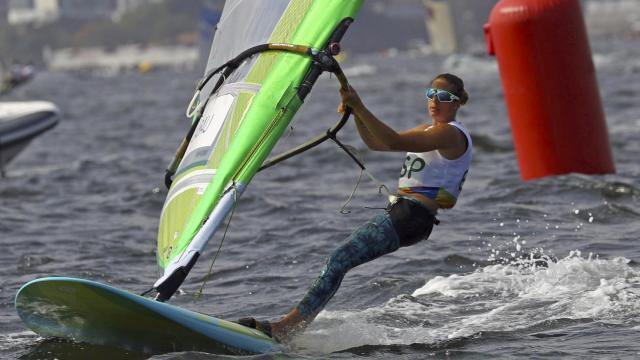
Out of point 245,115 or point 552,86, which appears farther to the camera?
point 552,86

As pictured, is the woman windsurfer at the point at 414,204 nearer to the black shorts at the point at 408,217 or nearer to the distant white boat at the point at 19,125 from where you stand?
the black shorts at the point at 408,217

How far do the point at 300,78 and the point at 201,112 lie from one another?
1193mm

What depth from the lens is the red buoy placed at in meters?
13.0

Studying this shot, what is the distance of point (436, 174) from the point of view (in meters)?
7.30

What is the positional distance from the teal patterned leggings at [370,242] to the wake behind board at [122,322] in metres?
0.40

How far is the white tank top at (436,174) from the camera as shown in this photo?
23.9 ft

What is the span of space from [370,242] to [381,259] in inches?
124

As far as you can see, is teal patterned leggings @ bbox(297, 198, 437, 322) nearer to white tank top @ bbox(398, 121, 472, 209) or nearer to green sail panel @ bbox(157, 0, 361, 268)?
white tank top @ bbox(398, 121, 472, 209)

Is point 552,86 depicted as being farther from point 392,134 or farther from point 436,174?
point 392,134

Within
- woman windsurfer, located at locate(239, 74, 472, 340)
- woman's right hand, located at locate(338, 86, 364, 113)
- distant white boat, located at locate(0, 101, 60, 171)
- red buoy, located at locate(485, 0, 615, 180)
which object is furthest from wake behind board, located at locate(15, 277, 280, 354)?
distant white boat, located at locate(0, 101, 60, 171)

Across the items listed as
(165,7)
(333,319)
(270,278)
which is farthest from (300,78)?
(165,7)

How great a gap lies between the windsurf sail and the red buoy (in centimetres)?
588

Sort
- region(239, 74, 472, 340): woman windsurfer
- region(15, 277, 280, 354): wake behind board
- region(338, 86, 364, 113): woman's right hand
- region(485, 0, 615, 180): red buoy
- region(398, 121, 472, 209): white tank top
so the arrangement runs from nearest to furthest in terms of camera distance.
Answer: region(15, 277, 280, 354): wake behind board < region(338, 86, 364, 113): woman's right hand < region(239, 74, 472, 340): woman windsurfer < region(398, 121, 472, 209): white tank top < region(485, 0, 615, 180): red buoy

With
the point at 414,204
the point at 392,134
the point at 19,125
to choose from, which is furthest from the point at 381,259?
Answer: the point at 19,125
